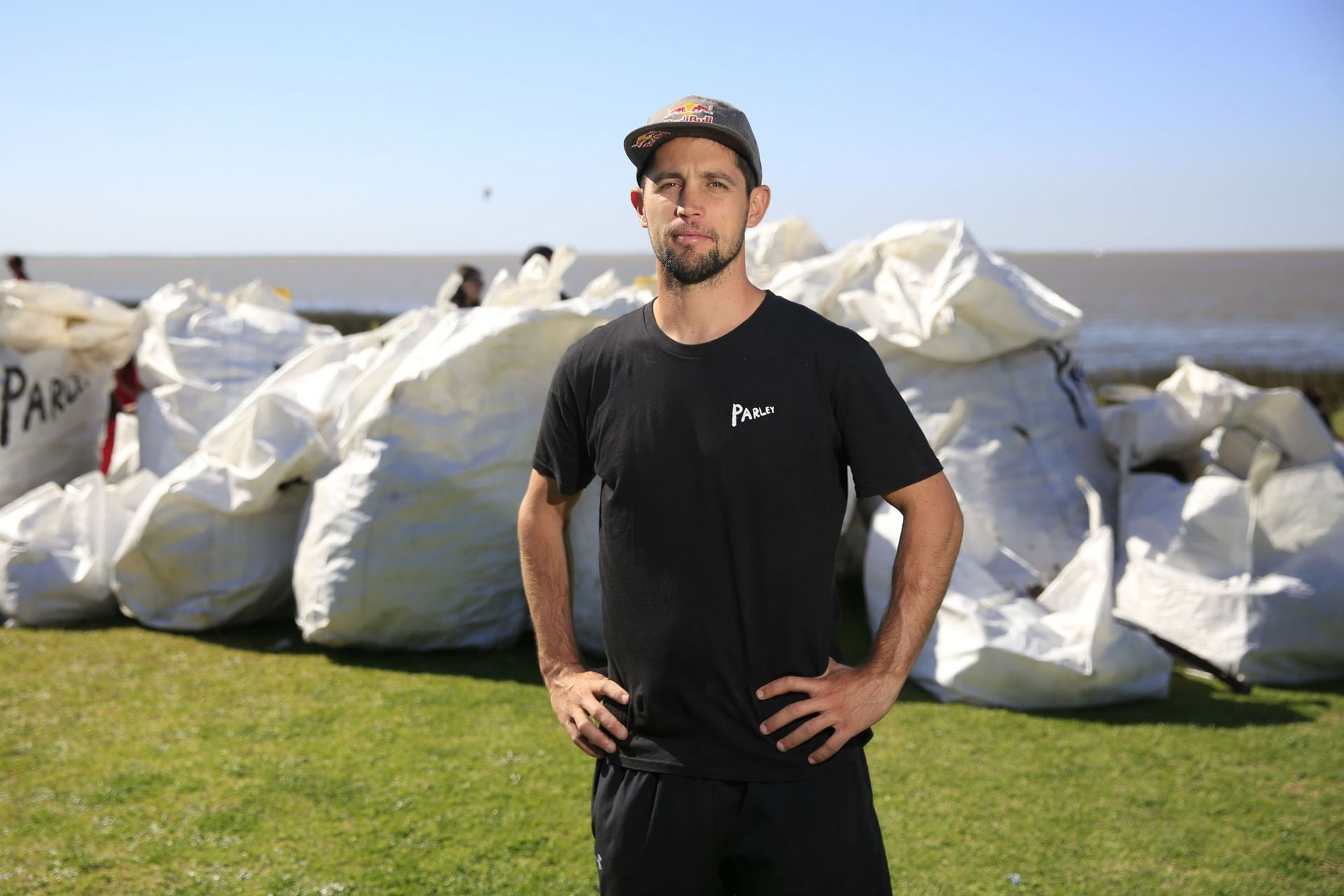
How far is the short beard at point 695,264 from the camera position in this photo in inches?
62.3

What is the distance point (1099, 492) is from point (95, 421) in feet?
15.2

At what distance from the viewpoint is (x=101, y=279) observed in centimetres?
7562

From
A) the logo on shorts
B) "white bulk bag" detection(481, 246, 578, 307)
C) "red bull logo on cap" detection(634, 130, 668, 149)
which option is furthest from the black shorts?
"white bulk bag" detection(481, 246, 578, 307)

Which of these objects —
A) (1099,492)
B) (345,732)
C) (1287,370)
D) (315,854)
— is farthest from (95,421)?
(1287,370)

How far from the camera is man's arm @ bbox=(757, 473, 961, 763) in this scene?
1.55m

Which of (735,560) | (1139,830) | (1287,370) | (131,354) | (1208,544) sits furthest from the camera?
(1287,370)

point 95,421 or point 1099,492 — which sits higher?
point 1099,492

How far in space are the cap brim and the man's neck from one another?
0.53 feet

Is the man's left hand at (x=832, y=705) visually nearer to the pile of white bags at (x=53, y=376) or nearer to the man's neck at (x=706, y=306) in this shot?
the man's neck at (x=706, y=306)

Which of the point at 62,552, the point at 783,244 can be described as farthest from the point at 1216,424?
the point at 62,552

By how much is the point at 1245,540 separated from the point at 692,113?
3012 mm

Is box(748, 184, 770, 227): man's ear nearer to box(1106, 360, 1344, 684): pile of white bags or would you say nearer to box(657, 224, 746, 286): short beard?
box(657, 224, 746, 286): short beard

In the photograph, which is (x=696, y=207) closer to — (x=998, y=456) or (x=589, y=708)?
(x=589, y=708)

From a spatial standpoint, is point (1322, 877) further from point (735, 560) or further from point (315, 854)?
point (315, 854)
